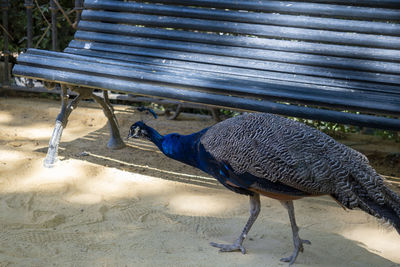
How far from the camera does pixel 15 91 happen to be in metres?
6.59

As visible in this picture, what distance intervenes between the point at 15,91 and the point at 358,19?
14.7 feet

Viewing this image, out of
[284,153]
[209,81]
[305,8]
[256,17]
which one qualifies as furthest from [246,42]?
[284,153]

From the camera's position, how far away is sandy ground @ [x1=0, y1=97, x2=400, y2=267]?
2877mm

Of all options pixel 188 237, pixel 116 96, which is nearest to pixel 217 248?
pixel 188 237

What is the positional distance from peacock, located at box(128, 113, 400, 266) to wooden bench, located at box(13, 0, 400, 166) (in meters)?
0.53

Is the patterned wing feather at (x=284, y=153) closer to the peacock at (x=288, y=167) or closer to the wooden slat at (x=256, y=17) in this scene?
the peacock at (x=288, y=167)

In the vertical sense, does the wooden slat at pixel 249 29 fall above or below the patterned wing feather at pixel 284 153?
above

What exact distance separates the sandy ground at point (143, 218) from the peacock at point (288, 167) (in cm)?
18

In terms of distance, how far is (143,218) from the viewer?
3355 millimetres

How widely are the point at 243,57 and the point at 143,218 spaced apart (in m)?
1.59

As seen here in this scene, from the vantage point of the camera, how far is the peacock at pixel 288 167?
2.61 metres

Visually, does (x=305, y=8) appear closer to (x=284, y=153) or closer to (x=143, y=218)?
(x=284, y=153)

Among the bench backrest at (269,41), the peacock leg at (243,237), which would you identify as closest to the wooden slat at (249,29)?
the bench backrest at (269,41)

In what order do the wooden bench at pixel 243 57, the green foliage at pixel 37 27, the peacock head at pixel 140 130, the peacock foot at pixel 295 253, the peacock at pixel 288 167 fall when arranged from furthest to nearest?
the green foliage at pixel 37 27 < the peacock head at pixel 140 130 < the wooden bench at pixel 243 57 < the peacock foot at pixel 295 253 < the peacock at pixel 288 167
